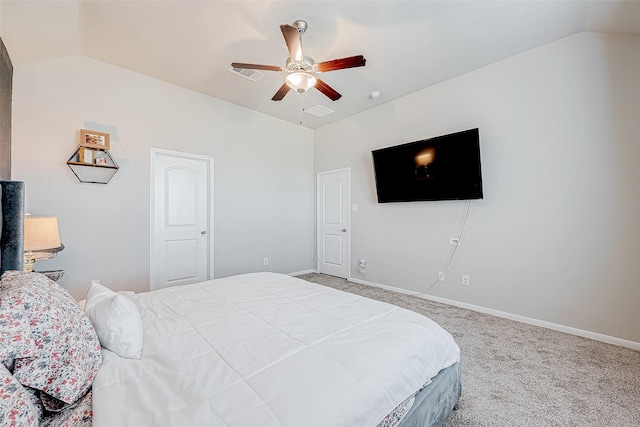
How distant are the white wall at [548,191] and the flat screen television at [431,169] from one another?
0.64 feet

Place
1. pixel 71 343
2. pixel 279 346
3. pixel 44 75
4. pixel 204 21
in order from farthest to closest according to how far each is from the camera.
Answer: pixel 44 75
pixel 204 21
pixel 279 346
pixel 71 343

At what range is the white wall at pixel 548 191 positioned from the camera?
7.74 ft

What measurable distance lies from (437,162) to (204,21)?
293 centimetres

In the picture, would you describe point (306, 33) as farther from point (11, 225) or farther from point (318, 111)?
point (11, 225)

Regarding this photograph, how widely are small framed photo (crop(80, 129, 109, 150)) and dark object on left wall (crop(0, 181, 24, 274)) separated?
5.73 feet

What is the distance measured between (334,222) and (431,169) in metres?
2.04

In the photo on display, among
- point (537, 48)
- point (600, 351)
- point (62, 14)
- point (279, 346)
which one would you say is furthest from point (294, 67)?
point (600, 351)

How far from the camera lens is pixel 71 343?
2.93ft

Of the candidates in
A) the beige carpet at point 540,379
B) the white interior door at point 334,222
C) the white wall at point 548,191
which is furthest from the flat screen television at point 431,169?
the beige carpet at point 540,379

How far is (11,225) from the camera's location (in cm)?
142

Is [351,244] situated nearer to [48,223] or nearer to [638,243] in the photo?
[638,243]

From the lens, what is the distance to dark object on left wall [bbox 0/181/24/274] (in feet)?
4.60

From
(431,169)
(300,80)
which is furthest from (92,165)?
(431,169)

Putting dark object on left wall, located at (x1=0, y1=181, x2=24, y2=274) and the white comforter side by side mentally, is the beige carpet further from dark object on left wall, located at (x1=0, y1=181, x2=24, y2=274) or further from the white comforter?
dark object on left wall, located at (x1=0, y1=181, x2=24, y2=274)
